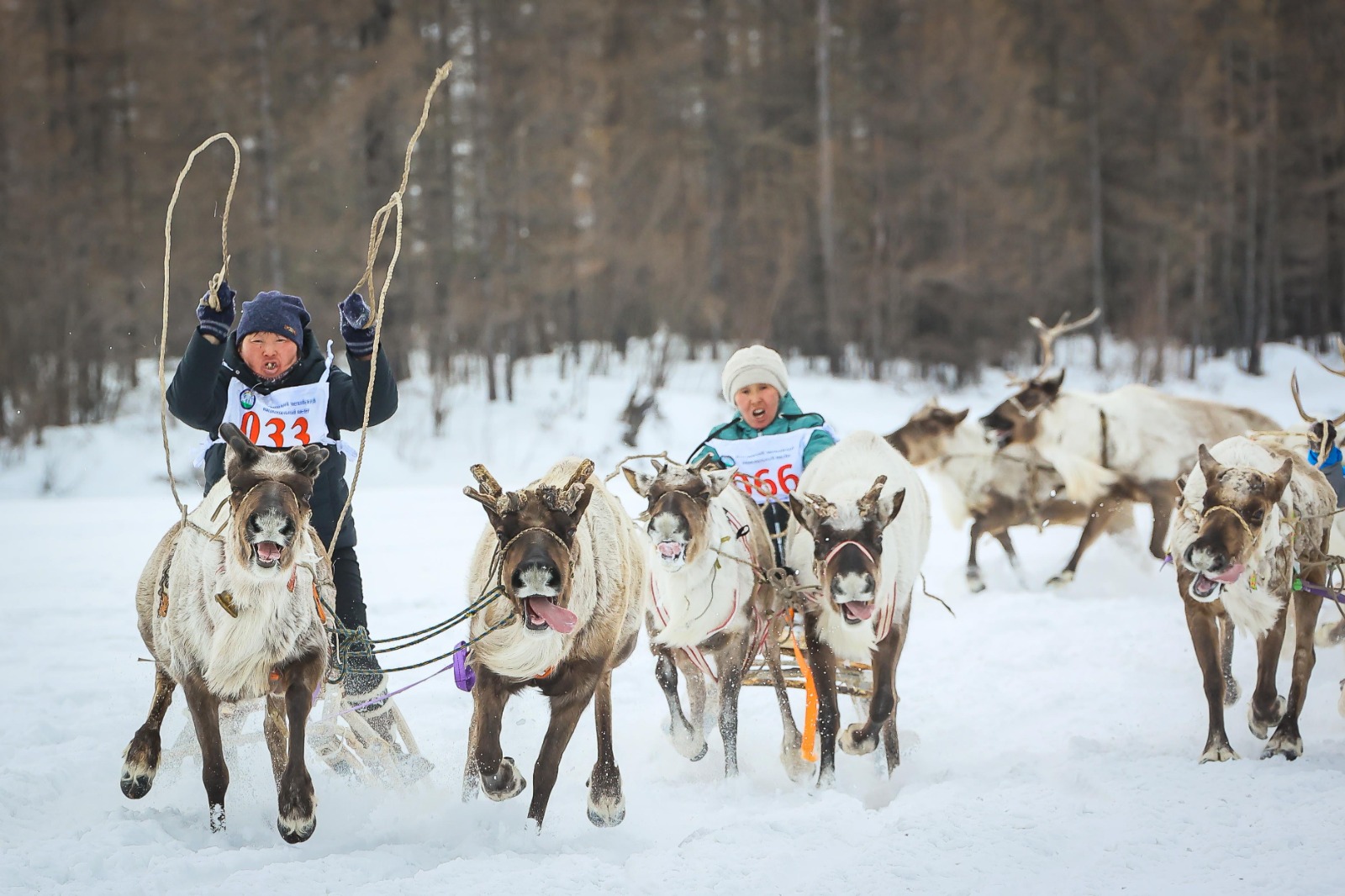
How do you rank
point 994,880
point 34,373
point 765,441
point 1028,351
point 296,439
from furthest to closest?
point 1028,351, point 34,373, point 765,441, point 296,439, point 994,880

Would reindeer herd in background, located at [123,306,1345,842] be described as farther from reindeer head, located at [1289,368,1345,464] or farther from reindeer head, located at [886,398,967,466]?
reindeer head, located at [886,398,967,466]

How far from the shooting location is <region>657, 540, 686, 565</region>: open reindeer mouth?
440 centimetres

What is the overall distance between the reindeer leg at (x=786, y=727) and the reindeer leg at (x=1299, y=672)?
2053 mm

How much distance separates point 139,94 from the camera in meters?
18.7

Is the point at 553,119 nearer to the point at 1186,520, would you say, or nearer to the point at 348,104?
the point at 348,104

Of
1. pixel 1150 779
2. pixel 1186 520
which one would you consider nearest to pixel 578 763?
pixel 1150 779


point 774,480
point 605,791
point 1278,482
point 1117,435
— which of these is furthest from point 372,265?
point 1117,435

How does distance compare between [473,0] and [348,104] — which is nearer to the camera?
[348,104]

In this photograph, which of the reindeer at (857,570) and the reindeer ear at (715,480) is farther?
the reindeer ear at (715,480)

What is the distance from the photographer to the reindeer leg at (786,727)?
4793 mm

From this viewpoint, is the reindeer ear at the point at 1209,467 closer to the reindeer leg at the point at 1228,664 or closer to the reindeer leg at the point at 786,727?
the reindeer leg at the point at 1228,664

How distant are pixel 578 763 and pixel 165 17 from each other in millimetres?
17328

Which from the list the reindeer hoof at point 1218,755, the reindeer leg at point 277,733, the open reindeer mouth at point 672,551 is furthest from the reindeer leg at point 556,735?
the reindeer hoof at point 1218,755

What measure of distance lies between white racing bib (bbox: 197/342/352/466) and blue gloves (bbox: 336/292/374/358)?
0.80ft
